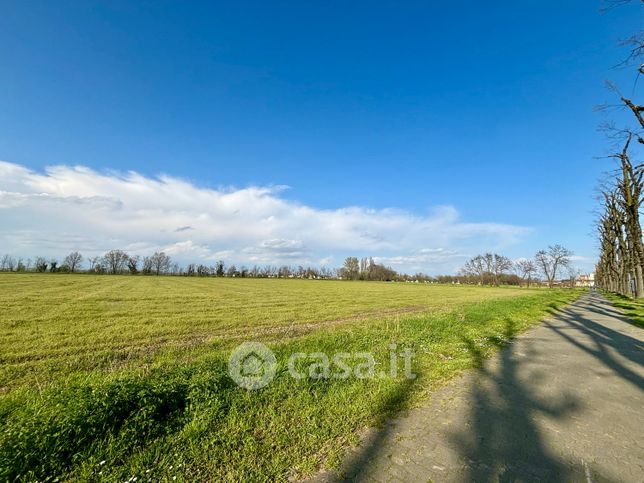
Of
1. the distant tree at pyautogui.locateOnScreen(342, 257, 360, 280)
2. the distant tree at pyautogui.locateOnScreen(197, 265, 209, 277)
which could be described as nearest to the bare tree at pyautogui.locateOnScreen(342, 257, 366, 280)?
the distant tree at pyautogui.locateOnScreen(342, 257, 360, 280)

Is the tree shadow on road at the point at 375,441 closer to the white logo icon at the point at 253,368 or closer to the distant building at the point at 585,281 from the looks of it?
the white logo icon at the point at 253,368

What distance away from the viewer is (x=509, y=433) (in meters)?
4.17

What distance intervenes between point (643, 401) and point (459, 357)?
132 inches

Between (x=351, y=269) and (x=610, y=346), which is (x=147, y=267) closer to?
(x=351, y=269)

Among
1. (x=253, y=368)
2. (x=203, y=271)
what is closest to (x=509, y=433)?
(x=253, y=368)

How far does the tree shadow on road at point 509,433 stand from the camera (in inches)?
131

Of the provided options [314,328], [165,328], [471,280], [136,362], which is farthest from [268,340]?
[471,280]

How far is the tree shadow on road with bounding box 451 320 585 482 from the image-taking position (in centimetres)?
332

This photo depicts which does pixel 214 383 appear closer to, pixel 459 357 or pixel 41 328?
pixel 459 357

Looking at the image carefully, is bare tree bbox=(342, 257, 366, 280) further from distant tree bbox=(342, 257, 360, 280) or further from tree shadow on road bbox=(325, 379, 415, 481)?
tree shadow on road bbox=(325, 379, 415, 481)

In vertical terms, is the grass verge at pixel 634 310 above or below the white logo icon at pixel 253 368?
above

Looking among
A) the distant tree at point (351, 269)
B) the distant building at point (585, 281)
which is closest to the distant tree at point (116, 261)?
the distant tree at point (351, 269)

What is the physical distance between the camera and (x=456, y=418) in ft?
15.3

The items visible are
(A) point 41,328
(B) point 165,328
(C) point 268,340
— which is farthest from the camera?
(B) point 165,328
